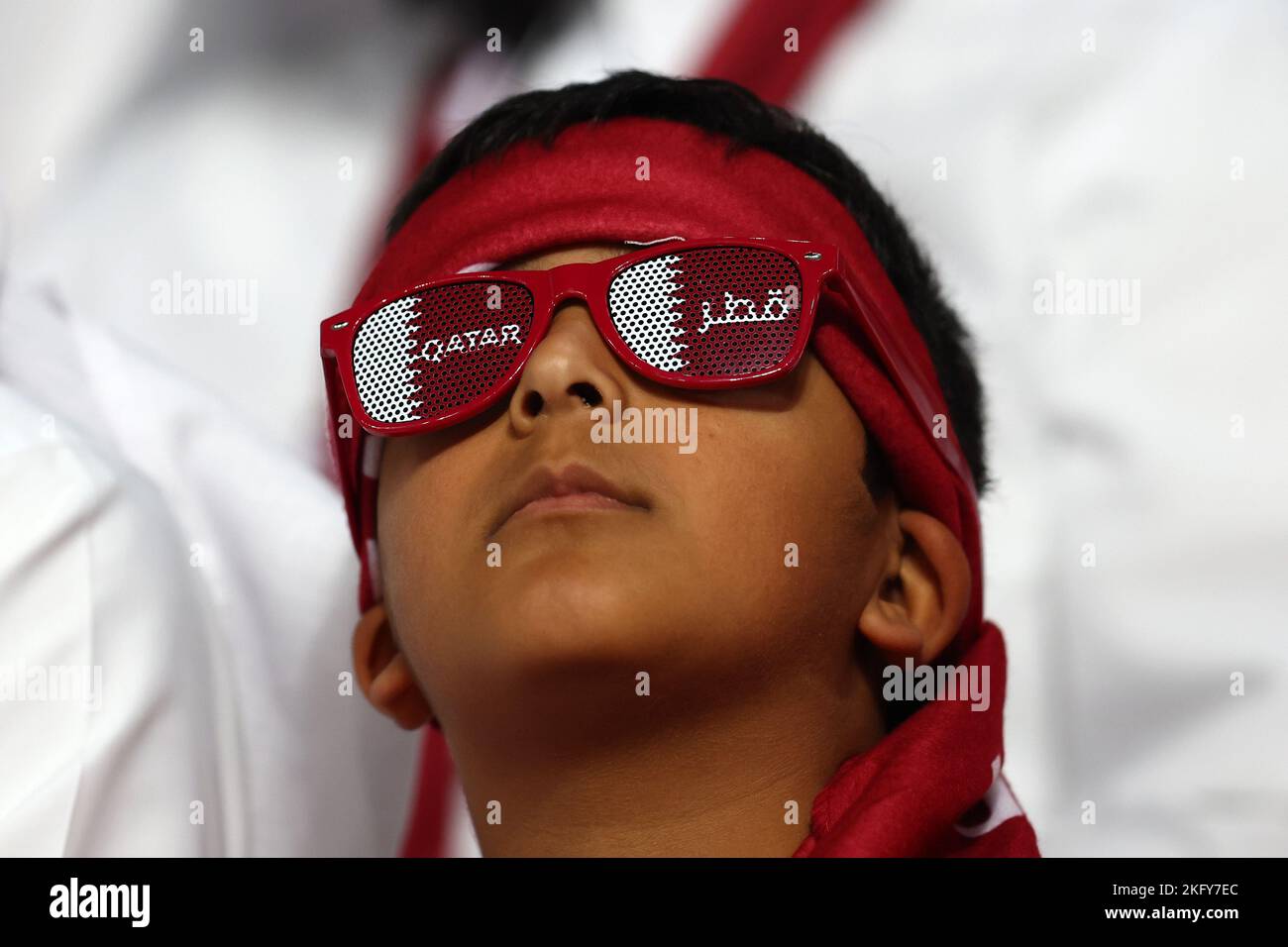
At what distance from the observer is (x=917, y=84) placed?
1.93 metres

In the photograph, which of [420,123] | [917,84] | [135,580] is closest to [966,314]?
[917,84]

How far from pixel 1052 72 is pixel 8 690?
1.42m

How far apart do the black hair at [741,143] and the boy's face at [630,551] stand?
241 millimetres

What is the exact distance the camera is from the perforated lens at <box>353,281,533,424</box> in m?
1.12

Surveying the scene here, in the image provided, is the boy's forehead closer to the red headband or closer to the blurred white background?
the red headband

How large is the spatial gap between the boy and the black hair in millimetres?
24

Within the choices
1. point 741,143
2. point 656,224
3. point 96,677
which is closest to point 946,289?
point 741,143

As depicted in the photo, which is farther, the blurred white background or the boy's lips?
the blurred white background

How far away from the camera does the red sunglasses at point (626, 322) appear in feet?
3.58

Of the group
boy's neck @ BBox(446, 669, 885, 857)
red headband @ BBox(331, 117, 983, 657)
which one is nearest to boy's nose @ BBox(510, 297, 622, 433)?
red headband @ BBox(331, 117, 983, 657)

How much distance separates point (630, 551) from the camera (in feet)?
3.43

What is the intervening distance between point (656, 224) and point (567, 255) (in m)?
0.08

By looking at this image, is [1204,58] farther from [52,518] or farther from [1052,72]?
[52,518]

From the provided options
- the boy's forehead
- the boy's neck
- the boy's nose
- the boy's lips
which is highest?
the boy's forehead
